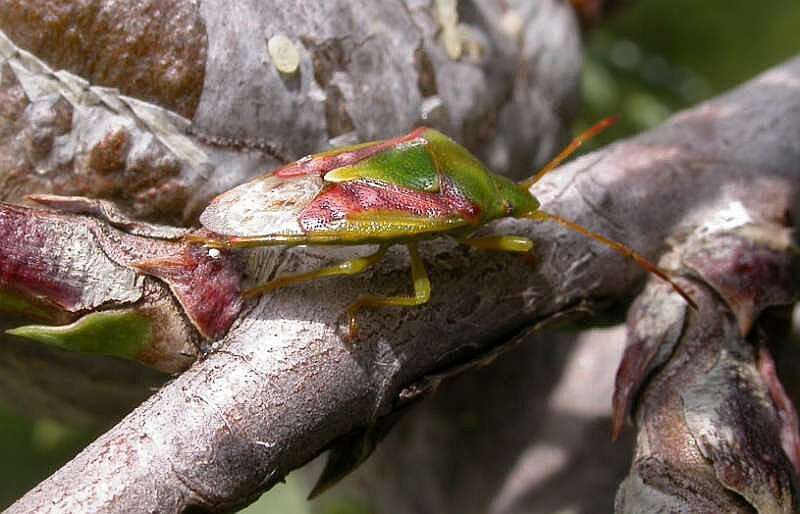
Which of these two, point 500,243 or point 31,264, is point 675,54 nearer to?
point 500,243

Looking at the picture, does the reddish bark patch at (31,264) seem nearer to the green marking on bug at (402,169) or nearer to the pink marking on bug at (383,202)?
the pink marking on bug at (383,202)

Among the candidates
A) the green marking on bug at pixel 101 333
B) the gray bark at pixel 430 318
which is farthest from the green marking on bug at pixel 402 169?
the green marking on bug at pixel 101 333

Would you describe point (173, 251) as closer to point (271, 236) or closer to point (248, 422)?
point (271, 236)

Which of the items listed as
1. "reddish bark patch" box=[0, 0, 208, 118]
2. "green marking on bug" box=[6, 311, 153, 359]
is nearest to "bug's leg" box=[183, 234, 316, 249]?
"green marking on bug" box=[6, 311, 153, 359]

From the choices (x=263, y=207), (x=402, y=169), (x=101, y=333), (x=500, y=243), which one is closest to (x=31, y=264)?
(x=101, y=333)

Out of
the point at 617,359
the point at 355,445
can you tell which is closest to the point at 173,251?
the point at 355,445
